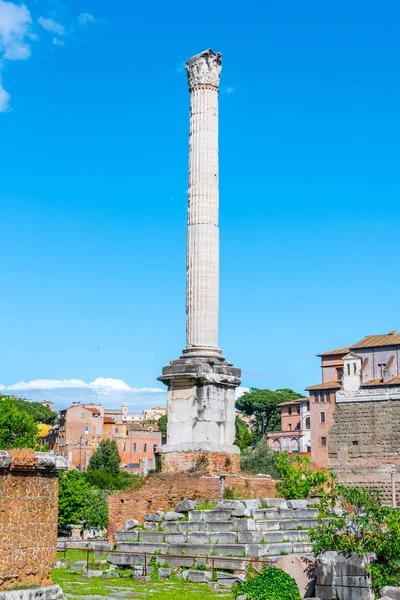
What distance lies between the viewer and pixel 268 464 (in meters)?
45.8

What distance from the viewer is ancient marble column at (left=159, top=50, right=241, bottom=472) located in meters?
18.5

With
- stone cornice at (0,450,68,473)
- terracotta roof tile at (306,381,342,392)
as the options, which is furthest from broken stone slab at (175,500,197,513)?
terracotta roof tile at (306,381,342,392)

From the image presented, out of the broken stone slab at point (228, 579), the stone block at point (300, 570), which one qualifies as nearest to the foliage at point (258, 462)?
the broken stone slab at point (228, 579)

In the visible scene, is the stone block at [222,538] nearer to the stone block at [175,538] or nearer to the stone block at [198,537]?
the stone block at [198,537]

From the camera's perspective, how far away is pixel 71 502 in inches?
1527

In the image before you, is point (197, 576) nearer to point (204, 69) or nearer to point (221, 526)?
point (221, 526)

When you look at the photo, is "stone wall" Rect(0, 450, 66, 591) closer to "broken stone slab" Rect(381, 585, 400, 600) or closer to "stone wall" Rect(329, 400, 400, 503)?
"broken stone slab" Rect(381, 585, 400, 600)

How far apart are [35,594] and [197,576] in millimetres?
6649

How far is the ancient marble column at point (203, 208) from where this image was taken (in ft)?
64.7

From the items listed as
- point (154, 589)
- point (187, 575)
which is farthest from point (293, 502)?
point (154, 589)

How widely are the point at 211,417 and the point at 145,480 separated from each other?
84.4 inches

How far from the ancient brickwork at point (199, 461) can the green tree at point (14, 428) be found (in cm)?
2235

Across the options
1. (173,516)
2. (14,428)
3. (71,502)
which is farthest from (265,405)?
(173,516)

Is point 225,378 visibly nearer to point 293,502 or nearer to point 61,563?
point 293,502
